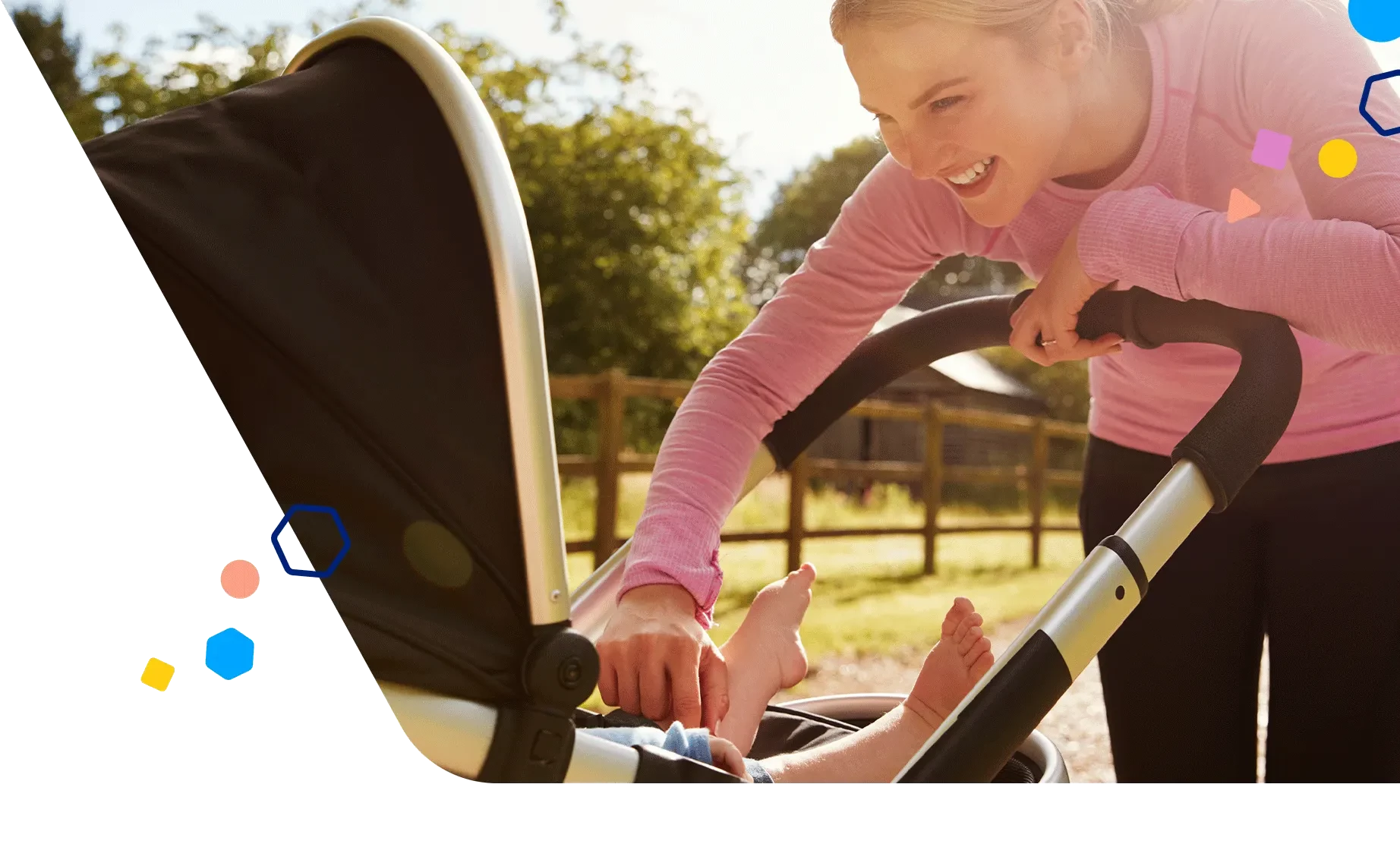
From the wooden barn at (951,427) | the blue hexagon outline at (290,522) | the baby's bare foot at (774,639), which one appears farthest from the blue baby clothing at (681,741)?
the wooden barn at (951,427)

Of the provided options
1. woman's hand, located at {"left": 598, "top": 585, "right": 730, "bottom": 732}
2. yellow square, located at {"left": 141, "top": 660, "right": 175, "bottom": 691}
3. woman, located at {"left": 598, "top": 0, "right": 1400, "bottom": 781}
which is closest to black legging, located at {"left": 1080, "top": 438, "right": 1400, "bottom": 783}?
woman, located at {"left": 598, "top": 0, "right": 1400, "bottom": 781}

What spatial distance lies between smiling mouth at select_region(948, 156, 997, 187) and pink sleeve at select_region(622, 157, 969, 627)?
0.13 m

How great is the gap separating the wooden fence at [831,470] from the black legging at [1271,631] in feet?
2.59

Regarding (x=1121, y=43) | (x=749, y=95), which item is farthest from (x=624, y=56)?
(x=1121, y=43)

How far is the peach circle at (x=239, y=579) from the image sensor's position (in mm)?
600

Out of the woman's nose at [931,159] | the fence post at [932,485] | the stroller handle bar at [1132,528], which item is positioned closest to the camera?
the stroller handle bar at [1132,528]

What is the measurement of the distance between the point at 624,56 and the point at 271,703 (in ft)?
22.8

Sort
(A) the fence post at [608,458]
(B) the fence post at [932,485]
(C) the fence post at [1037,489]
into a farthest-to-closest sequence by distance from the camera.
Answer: (C) the fence post at [1037,489]
(B) the fence post at [932,485]
(A) the fence post at [608,458]

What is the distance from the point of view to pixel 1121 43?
983 millimetres

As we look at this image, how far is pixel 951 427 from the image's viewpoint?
12570 millimetres

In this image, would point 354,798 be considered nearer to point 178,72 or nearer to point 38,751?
point 38,751

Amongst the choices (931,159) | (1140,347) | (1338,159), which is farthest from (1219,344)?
(931,159)

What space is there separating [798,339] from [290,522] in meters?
0.60

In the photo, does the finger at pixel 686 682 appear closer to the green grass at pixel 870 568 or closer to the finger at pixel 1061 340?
the finger at pixel 1061 340
